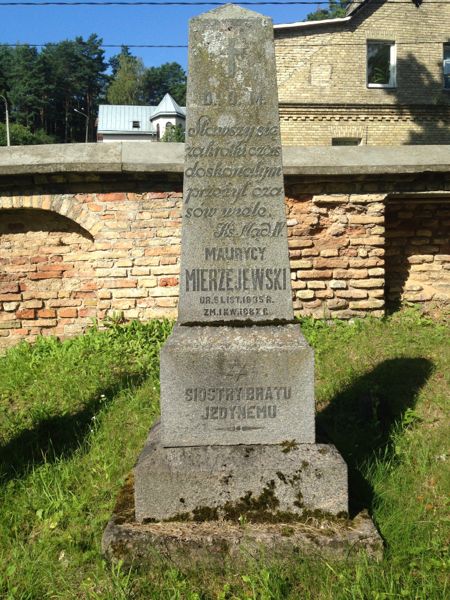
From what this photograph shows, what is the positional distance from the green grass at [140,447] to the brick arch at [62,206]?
111 centimetres

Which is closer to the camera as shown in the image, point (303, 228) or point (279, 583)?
point (279, 583)

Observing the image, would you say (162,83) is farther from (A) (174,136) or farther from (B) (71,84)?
(A) (174,136)

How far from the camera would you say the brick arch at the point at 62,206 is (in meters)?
5.65

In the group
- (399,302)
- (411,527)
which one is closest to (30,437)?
(411,527)

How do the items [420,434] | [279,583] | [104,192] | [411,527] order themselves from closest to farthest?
[279,583] → [411,527] → [420,434] → [104,192]

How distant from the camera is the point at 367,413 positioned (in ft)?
12.6

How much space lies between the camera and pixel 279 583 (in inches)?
90.1

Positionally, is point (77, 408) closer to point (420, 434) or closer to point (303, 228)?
point (420, 434)

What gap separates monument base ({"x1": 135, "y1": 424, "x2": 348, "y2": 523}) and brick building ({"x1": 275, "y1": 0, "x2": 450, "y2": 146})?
18.5 m

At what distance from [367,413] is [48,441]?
2.20 metres

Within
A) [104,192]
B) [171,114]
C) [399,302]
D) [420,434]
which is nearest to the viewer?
[420,434]

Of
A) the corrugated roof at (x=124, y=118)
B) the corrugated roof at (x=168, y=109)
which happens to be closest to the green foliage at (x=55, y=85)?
the corrugated roof at (x=124, y=118)

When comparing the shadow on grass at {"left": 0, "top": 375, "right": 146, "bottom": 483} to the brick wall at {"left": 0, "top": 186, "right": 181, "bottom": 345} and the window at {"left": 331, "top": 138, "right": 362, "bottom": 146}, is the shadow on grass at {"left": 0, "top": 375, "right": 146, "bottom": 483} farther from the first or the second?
the window at {"left": 331, "top": 138, "right": 362, "bottom": 146}

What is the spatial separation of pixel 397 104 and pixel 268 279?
20256 millimetres
